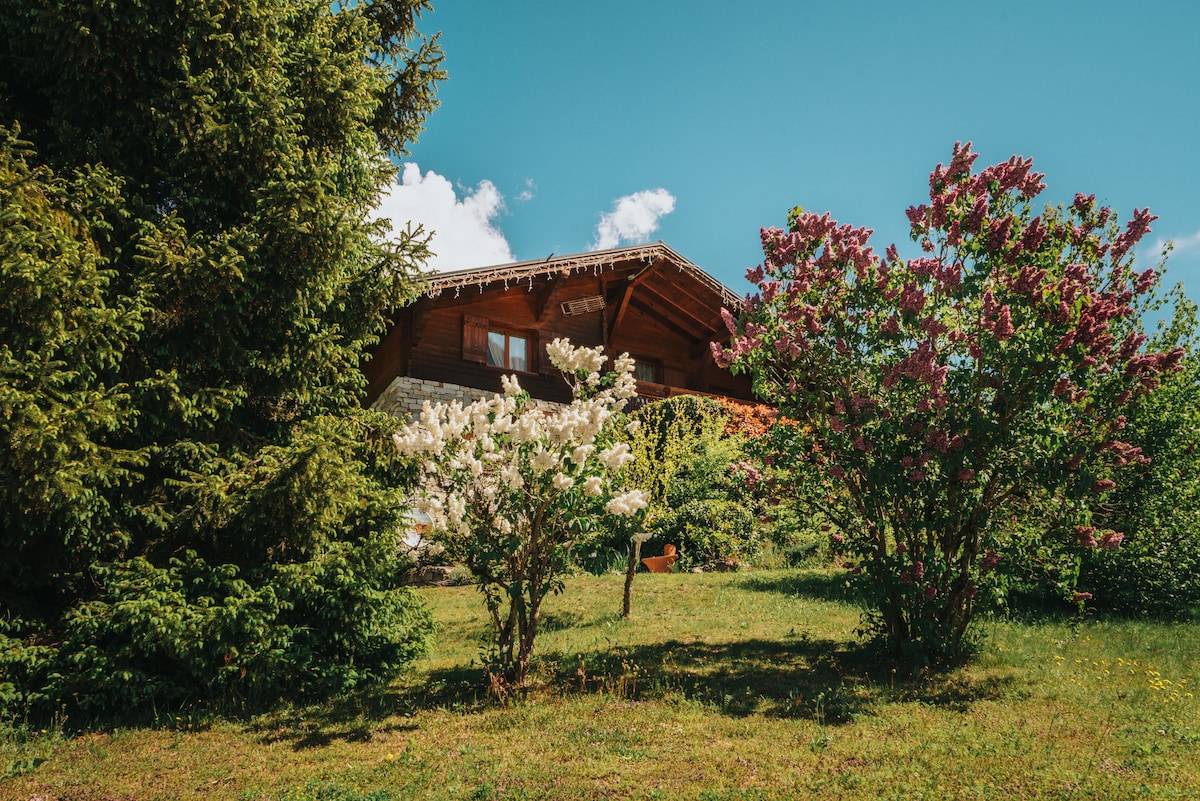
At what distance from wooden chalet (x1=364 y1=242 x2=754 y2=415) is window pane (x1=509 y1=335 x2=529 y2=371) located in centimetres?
3

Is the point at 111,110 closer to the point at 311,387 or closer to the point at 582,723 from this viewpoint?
the point at 311,387

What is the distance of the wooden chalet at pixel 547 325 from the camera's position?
645 inches

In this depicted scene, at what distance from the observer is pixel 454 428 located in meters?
6.26

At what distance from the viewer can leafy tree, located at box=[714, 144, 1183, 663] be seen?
20.3 feet

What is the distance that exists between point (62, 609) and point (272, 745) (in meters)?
2.50

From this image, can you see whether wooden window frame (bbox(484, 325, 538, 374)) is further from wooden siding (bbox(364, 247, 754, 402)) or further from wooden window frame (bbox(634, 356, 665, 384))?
wooden window frame (bbox(634, 356, 665, 384))

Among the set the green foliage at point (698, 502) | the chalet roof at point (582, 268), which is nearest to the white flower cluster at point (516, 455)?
the green foliage at point (698, 502)

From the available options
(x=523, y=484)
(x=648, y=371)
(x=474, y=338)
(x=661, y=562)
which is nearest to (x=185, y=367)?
(x=523, y=484)

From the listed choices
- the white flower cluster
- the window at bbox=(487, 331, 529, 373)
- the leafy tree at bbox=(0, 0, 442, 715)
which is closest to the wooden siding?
the window at bbox=(487, 331, 529, 373)

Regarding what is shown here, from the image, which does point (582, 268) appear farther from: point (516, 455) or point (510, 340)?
point (516, 455)

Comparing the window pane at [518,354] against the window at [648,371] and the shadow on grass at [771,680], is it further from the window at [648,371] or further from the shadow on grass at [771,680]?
the shadow on grass at [771,680]

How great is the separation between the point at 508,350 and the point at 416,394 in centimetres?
304

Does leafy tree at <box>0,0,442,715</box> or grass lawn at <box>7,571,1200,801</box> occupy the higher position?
leafy tree at <box>0,0,442,715</box>

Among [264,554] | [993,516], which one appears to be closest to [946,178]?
[993,516]
